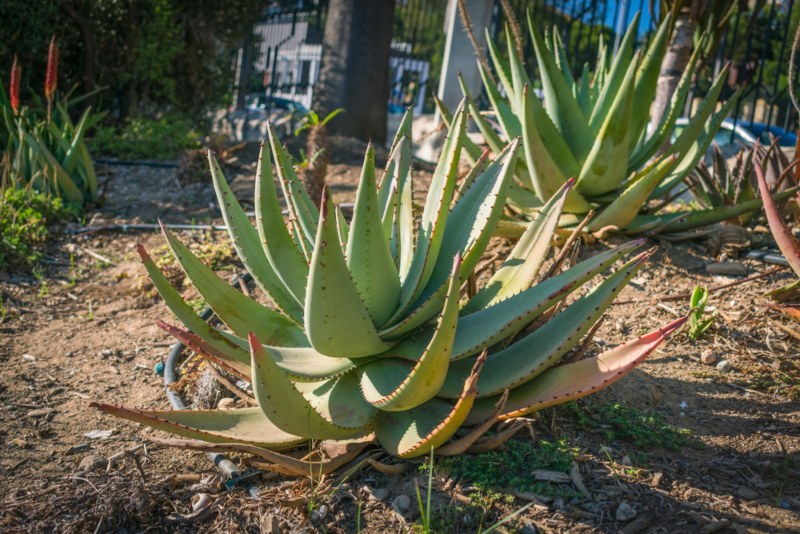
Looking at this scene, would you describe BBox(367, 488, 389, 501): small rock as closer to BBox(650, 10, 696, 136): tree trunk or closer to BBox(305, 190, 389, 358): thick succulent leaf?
BBox(305, 190, 389, 358): thick succulent leaf

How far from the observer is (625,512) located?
6.70ft

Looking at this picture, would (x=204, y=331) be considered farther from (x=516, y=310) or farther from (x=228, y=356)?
(x=516, y=310)

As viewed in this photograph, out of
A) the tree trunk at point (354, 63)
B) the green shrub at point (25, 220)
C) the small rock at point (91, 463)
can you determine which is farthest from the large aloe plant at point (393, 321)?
the tree trunk at point (354, 63)

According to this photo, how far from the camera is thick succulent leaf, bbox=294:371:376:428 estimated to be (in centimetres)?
230

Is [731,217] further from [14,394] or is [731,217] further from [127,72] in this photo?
[127,72]

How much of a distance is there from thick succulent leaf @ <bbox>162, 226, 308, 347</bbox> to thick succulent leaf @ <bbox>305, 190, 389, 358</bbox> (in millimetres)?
363

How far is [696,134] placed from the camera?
152 inches

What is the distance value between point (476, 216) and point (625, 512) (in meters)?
0.99

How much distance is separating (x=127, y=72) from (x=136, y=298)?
5.64 metres

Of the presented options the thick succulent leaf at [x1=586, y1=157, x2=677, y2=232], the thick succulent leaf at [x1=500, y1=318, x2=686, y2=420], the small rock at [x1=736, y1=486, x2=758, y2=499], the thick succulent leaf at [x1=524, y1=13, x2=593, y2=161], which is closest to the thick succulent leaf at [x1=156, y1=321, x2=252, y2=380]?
the thick succulent leaf at [x1=500, y1=318, x2=686, y2=420]

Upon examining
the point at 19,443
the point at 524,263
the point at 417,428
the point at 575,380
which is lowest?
the point at 19,443

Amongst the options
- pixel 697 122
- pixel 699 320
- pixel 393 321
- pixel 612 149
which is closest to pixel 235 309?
pixel 393 321

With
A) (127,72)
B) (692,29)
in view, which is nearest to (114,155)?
Answer: (127,72)

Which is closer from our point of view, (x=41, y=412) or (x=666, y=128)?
(x=41, y=412)
